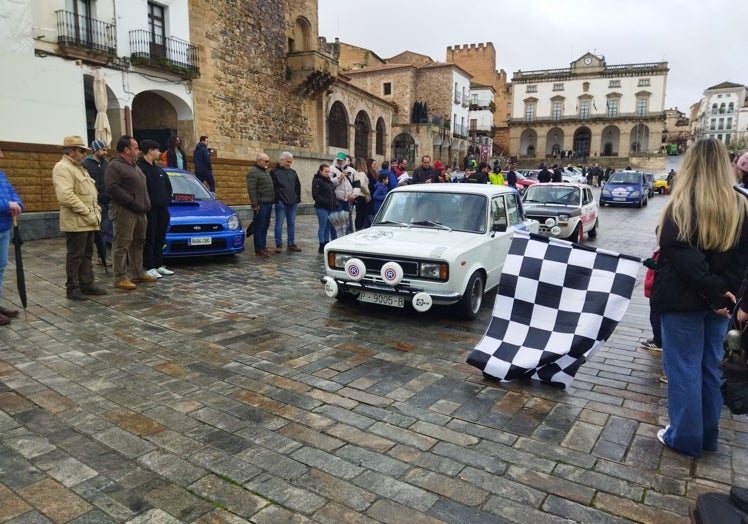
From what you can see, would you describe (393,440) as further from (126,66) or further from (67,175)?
(126,66)

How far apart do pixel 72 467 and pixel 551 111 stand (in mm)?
77815

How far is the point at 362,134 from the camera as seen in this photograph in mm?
36250

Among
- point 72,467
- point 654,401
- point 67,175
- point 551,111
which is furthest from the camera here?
point 551,111

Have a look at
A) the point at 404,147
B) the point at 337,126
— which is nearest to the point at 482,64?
the point at 404,147

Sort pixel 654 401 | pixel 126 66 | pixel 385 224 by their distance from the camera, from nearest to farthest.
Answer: pixel 654 401 → pixel 385 224 → pixel 126 66

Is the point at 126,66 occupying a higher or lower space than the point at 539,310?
higher

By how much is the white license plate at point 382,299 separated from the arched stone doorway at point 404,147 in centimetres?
4101

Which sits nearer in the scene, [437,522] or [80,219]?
[437,522]

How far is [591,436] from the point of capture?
333cm

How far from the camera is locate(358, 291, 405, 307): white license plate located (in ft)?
18.7

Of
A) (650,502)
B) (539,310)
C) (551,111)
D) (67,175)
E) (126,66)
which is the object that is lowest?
(650,502)

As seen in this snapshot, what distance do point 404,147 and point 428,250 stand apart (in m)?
43.1

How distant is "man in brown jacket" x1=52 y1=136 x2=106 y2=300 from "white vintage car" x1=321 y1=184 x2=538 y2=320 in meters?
3.07

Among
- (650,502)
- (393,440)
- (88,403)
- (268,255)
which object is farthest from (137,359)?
(268,255)
